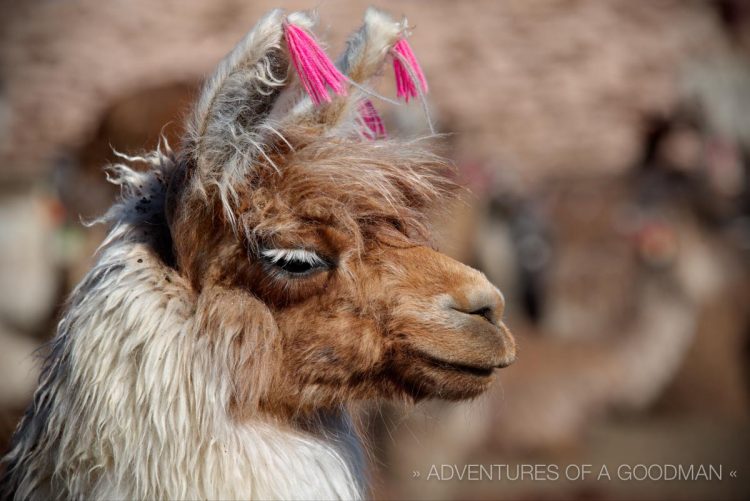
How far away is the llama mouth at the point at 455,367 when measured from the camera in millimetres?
2295

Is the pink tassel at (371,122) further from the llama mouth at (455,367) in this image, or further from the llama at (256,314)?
the llama mouth at (455,367)

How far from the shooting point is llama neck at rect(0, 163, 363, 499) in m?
2.15

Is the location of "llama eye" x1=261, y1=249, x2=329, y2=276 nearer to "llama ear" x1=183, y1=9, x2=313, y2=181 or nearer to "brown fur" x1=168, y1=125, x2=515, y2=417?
"brown fur" x1=168, y1=125, x2=515, y2=417

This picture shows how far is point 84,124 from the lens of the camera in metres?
21.9

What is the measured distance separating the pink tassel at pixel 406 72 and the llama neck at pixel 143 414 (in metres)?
0.84

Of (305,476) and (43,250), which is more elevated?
(305,476)

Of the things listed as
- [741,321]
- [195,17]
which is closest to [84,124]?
[195,17]

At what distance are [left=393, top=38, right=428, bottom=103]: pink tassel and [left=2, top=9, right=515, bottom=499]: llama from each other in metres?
0.09

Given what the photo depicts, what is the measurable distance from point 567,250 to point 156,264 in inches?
501

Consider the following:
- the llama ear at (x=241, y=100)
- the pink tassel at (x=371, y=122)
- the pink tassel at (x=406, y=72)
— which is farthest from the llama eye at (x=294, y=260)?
the pink tassel at (x=406, y=72)

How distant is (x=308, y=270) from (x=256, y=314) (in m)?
0.17

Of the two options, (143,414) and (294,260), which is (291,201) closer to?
(294,260)

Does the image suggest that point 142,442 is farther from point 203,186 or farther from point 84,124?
point 84,124

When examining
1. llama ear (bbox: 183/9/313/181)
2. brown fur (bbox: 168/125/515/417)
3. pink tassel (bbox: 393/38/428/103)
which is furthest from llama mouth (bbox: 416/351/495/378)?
pink tassel (bbox: 393/38/428/103)
